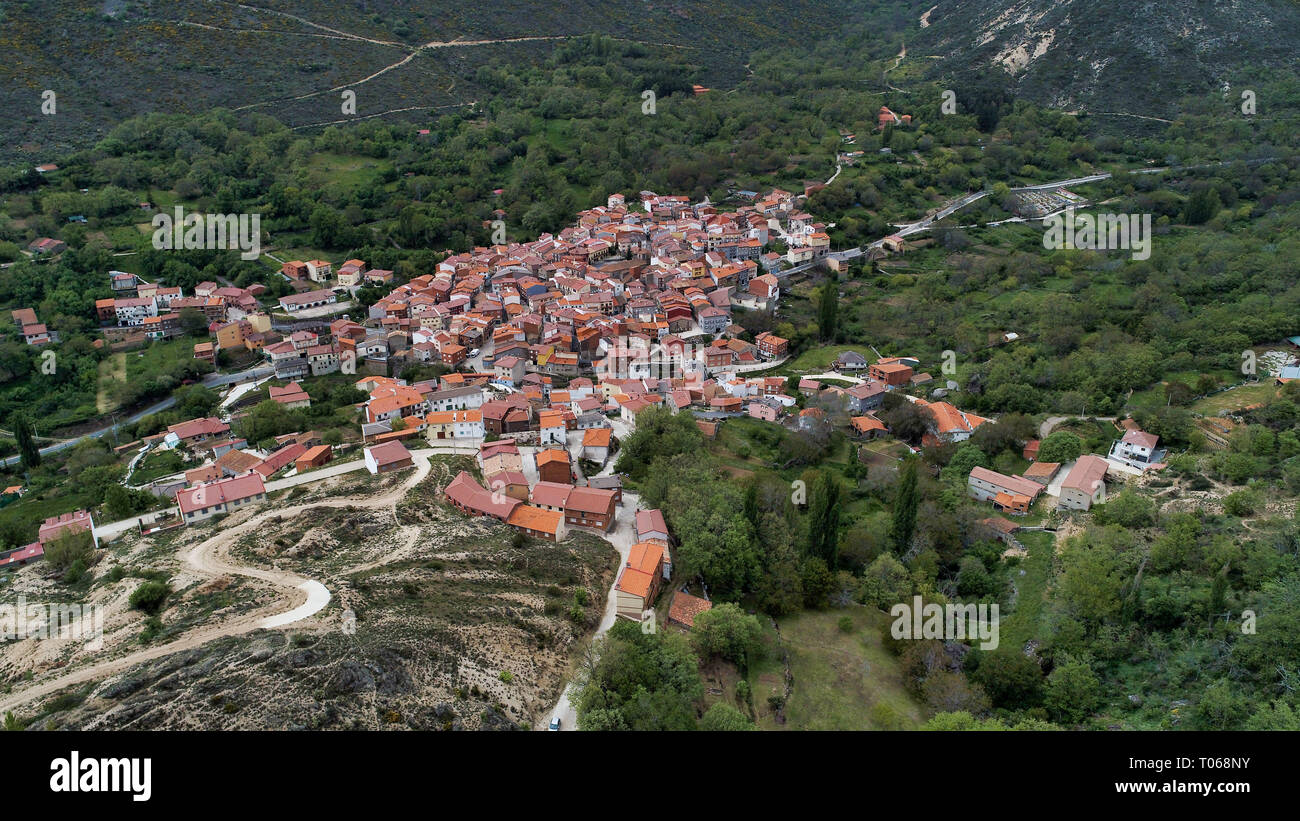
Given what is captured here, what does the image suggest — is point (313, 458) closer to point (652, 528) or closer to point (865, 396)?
point (652, 528)

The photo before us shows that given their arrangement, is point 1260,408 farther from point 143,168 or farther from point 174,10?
point 174,10

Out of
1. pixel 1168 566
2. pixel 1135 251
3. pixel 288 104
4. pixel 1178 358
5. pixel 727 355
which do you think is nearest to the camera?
pixel 1168 566

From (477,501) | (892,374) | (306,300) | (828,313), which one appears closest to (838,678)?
(477,501)

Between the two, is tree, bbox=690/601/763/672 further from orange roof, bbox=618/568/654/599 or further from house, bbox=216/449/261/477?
house, bbox=216/449/261/477

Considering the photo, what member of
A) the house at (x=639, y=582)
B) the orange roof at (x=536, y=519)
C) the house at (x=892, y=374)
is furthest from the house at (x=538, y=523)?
the house at (x=892, y=374)

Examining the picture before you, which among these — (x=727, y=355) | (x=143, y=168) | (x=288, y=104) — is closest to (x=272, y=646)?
(x=727, y=355)

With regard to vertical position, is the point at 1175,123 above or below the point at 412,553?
above
